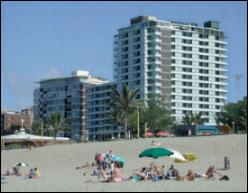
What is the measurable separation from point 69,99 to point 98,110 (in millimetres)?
18522

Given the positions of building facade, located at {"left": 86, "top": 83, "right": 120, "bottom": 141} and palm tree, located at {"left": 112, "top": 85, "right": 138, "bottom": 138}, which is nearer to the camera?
palm tree, located at {"left": 112, "top": 85, "right": 138, "bottom": 138}

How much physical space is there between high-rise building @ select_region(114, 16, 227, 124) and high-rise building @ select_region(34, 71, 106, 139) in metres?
18.3

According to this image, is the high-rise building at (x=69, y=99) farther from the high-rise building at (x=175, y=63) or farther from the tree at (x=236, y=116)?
the tree at (x=236, y=116)

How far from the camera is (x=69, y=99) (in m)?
164

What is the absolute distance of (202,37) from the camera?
144 m

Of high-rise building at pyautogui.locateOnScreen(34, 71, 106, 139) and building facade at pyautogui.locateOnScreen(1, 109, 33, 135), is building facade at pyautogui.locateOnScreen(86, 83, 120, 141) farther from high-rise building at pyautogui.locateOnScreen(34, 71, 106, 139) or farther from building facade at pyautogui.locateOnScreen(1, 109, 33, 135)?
building facade at pyautogui.locateOnScreen(1, 109, 33, 135)

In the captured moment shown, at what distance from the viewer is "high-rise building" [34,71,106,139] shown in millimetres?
158500

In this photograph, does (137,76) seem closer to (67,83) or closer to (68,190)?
(67,83)

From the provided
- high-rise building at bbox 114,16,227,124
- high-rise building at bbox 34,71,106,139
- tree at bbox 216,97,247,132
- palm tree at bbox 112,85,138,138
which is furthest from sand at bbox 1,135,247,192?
high-rise building at bbox 34,71,106,139

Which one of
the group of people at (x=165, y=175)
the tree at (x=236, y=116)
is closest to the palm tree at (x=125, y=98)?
the tree at (x=236, y=116)

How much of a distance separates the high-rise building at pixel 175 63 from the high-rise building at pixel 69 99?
18.3m

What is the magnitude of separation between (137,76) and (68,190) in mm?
119392

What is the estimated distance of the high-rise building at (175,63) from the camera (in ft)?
449

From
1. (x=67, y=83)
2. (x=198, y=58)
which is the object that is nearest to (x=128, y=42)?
(x=198, y=58)
